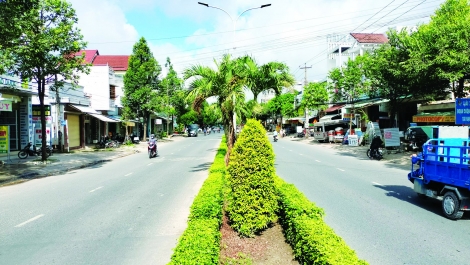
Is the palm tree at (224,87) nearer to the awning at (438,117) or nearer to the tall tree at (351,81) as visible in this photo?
the awning at (438,117)

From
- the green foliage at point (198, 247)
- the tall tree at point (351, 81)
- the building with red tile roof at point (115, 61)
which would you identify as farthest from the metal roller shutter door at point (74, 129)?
the building with red tile roof at point (115, 61)

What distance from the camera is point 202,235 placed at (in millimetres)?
4316

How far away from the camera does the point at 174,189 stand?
1095cm

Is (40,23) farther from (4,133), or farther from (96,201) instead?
(96,201)

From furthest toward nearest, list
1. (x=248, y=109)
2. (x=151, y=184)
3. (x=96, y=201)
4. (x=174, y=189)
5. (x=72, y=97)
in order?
(x=72, y=97) → (x=248, y=109) → (x=151, y=184) → (x=174, y=189) → (x=96, y=201)

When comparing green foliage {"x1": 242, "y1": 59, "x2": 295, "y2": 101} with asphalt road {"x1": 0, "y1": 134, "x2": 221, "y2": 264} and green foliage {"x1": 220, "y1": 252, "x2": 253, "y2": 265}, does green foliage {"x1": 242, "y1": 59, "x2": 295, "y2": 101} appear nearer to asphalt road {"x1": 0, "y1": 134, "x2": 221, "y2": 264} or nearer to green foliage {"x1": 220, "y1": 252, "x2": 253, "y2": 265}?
asphalt road {"x1": 0, "y1": 134, "x2": 221, "y2": 264}

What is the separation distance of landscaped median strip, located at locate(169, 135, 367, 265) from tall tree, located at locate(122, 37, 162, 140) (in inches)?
1347

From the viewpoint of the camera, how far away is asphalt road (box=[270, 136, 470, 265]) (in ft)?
17.2

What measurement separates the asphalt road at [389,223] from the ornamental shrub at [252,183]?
1449mm

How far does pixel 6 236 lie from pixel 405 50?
61.7 ft

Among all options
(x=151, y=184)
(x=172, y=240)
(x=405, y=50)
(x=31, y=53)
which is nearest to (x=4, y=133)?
(x=31, y=53)

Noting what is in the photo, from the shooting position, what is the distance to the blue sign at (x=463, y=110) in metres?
12.3

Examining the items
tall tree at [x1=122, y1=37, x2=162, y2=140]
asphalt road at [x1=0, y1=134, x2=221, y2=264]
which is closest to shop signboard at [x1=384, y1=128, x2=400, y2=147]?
asphalt road at [x1=0, y1=134, x2=221, y2=264]

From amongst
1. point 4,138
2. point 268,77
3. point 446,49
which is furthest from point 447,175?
point 4,138
